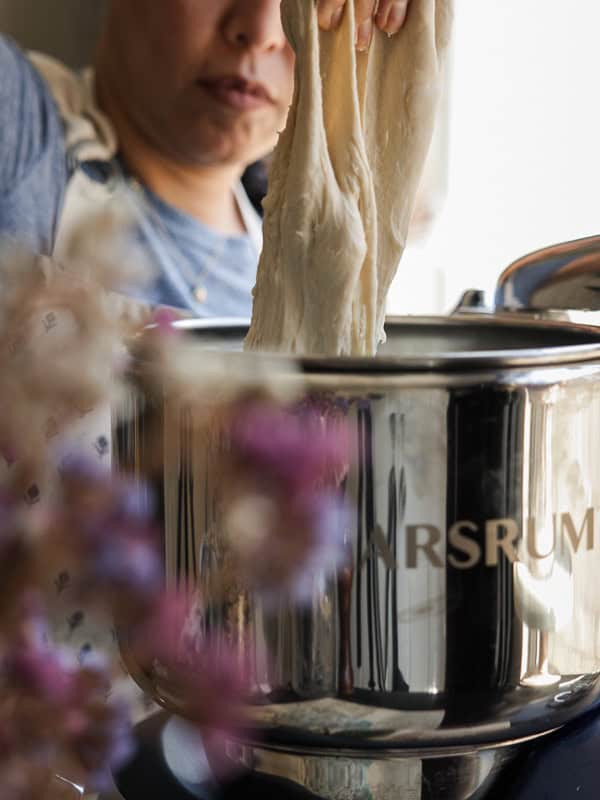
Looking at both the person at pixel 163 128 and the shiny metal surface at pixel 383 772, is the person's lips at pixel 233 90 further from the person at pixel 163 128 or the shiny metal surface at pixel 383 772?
the shiny metal surface at pixel 383 772

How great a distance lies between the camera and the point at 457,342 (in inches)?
18.4

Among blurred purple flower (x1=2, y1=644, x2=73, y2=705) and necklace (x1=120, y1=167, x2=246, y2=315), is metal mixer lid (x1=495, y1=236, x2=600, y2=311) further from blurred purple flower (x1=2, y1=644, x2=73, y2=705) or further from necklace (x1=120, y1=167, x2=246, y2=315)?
necklace (x1=120, y1=167, x2=246, y2=315)

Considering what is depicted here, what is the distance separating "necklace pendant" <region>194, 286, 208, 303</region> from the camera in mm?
1092

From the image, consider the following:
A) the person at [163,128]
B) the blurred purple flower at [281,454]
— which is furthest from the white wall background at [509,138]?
the blurred purple flower at [281,454]

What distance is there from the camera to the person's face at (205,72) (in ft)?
3.20

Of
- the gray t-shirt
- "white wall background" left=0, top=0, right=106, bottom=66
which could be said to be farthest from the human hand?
"white wall background" left=0, top=0, right=106, bottom=66

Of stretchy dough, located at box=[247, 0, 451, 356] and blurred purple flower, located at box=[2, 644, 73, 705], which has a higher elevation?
stretchy dough, located at box=[247, 0, 451, 356]

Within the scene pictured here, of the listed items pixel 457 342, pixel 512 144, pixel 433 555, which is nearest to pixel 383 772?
pixel 433 555

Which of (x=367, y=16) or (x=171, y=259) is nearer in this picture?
(x=367, y=16)

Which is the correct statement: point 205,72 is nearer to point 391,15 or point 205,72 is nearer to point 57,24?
point 57,24

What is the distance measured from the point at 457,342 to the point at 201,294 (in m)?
0.66

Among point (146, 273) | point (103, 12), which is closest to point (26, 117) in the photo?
point (103, 12)

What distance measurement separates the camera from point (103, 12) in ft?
4.24

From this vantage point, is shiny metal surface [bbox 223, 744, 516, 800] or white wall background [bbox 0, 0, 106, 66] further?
white wall background [bbox 0, 0, 106, 66]
